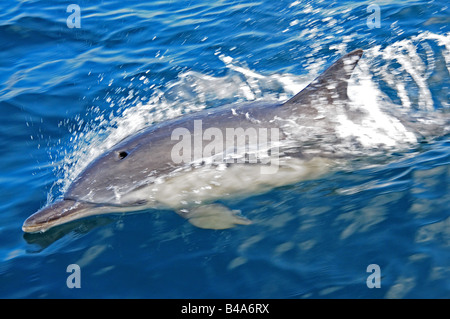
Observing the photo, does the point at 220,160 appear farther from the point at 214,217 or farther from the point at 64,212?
the point at 64,212

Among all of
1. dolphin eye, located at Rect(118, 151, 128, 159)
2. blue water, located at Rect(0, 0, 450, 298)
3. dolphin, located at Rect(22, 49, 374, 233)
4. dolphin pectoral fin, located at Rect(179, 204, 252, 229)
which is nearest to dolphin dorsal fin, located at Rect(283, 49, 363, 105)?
dolphin, located at Rect(22, 49, 374, 233)

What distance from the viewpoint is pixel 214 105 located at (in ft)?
29.0

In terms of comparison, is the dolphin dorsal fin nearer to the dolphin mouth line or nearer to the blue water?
the blue water

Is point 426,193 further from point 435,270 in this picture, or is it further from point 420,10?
point 420,10

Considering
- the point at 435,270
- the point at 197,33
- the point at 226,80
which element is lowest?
the point at 435,270

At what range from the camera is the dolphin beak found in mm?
6188

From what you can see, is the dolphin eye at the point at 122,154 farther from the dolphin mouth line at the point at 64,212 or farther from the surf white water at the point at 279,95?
the surf white water at the point at 279,95

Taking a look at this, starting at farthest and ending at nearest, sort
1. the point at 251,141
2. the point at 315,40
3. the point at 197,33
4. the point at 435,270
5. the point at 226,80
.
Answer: the point at 197,33
the point at 315,40
the point at 226,80
the point at 251,141
the point at 435,270

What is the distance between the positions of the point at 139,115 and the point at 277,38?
3.42 metres

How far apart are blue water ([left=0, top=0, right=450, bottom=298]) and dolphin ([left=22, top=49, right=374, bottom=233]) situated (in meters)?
0.18

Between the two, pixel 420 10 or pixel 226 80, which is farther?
pixel 420 10

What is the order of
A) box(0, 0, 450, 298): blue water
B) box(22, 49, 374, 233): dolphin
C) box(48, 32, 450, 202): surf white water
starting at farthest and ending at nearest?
box(48, 32, 450, 202): surf white water, box(22, 49, 374, 233): dolphin, box(0, 0, 450, 298): blue water

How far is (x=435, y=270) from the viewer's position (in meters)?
4.89

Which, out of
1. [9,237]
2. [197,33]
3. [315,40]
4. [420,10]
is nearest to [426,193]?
[9,237]
